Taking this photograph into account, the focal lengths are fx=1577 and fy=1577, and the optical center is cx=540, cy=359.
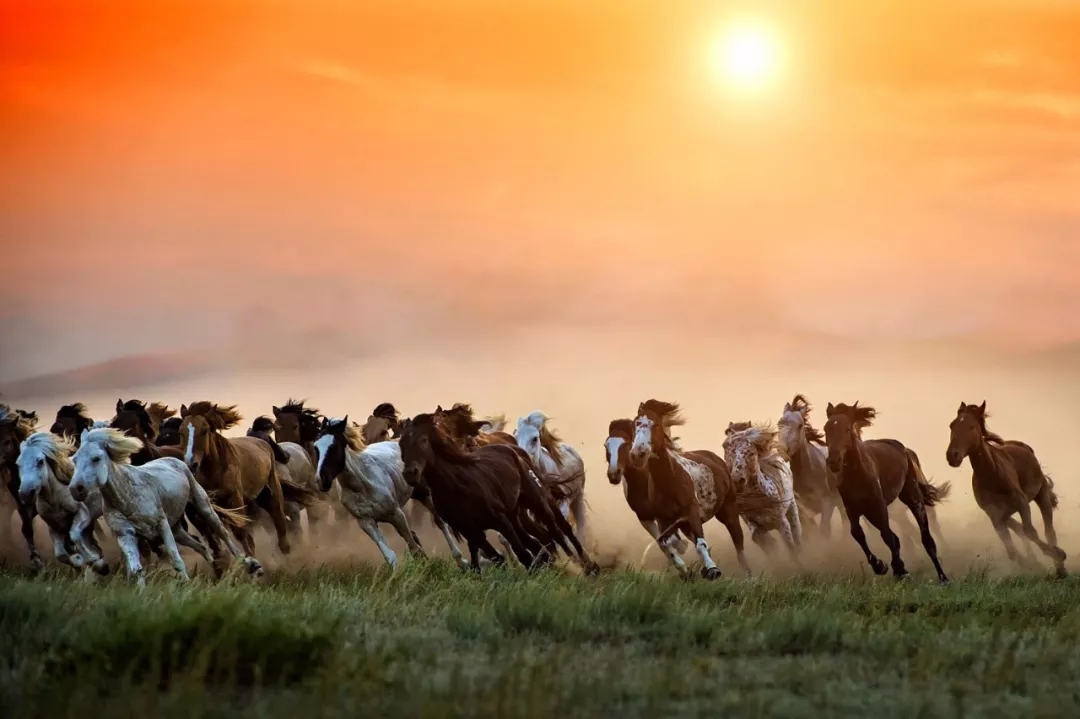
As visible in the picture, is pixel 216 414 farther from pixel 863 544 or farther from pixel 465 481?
pixel 863 544

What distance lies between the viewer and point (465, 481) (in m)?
15.7

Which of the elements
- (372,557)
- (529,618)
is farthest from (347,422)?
(529,618)

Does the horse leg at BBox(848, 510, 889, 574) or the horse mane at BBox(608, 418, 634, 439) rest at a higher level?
the horse mane at BBox(608, 418, 634, 439)

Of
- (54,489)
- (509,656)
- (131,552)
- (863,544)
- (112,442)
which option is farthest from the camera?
(863,544)

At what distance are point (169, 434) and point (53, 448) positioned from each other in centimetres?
340

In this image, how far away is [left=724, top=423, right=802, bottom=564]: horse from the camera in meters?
19.1

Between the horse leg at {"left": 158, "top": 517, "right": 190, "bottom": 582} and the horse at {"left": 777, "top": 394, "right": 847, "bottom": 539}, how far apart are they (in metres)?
8.19

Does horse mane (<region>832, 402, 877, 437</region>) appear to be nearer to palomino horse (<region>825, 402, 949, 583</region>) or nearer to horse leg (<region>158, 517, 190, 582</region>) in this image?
palomino horse (<region>825, 402, 949, 583</region>)

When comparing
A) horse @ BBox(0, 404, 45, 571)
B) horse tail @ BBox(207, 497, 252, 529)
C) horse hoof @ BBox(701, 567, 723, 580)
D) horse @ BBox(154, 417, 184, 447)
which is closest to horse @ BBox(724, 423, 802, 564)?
horse hoof @ BBox(701, 567, 723, 580)

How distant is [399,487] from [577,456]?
15.5 ft

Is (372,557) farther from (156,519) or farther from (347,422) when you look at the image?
(156,519)

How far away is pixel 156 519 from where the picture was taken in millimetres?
14609

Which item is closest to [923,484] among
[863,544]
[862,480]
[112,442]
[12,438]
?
[862,480]

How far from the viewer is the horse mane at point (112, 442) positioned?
14297mm
